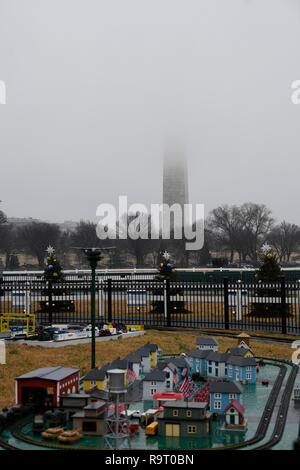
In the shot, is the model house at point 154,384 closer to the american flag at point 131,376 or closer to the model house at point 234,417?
the american flag at point 131,376

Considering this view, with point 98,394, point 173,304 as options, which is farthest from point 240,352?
point 173,304

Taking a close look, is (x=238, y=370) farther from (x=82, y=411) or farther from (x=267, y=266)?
(x=267, y=266)

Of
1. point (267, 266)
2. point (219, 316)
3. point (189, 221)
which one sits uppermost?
point (189, 221)

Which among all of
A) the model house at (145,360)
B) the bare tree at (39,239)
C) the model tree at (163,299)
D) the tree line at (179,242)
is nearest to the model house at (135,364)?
the model house at (145,360)

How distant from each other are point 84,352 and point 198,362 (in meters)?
3.88

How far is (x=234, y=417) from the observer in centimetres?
606

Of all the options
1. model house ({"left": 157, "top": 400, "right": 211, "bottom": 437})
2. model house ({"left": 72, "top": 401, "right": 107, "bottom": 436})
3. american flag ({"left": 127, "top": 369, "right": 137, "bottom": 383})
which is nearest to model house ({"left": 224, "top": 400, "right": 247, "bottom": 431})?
model house ({"left": 157, "top": 400, "right": 211, "bottom": 437})

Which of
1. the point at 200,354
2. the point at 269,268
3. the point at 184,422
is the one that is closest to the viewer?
the point at 184,422

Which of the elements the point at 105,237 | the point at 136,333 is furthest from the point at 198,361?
the point at 105,237

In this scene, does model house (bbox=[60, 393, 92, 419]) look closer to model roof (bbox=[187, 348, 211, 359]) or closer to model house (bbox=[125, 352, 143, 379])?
model house (bbox=[125, 352, 143, 379])

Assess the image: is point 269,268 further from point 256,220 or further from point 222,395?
point 256,220

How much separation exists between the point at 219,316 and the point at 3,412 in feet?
45.9

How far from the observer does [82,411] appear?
613cm

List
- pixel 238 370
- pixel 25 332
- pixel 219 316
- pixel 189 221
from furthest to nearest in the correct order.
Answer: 1. pixel 189 221
2. pixel 219 316
3. pixel 25 332
4. pixel 238 370
